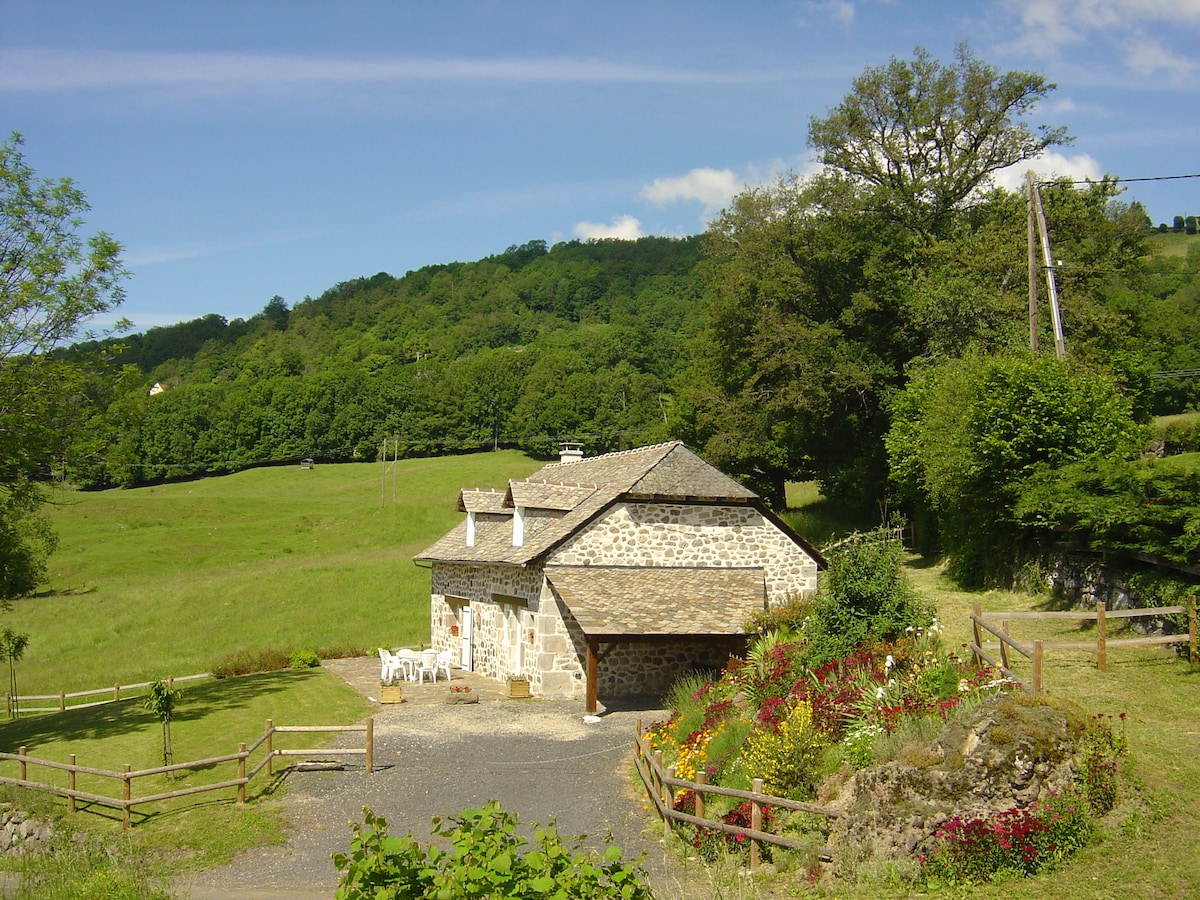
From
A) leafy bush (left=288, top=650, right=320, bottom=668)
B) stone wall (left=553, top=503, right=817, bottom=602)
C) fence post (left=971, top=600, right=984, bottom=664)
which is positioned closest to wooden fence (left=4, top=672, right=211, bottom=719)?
leafy bush (left=288, top=650, right=320, bottom=668)

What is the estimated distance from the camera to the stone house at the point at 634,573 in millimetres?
Result: 21797

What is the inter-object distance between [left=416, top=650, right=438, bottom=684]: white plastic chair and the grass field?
6.32ft

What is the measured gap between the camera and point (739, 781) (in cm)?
1320

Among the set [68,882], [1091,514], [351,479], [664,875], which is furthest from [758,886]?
[351,479]

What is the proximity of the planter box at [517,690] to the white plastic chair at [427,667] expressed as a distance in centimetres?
335

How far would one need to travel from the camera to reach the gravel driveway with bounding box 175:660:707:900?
12688 millimetres

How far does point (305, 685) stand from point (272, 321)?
411 ft

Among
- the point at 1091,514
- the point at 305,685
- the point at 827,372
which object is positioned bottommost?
the point at 305,685

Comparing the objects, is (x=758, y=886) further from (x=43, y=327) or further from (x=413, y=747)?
(x=43, y=327)

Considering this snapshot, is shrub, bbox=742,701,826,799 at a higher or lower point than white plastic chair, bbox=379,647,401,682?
higher

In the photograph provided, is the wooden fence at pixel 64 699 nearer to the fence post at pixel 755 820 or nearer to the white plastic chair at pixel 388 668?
the white plastic chair at pixel 388 668

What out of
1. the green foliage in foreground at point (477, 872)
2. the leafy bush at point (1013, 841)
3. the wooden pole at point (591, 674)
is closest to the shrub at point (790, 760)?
the leafy bush at point (1013, 841)

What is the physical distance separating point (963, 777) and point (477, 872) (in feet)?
18.6

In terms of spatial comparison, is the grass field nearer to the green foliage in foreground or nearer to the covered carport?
the green foliage in foreground
